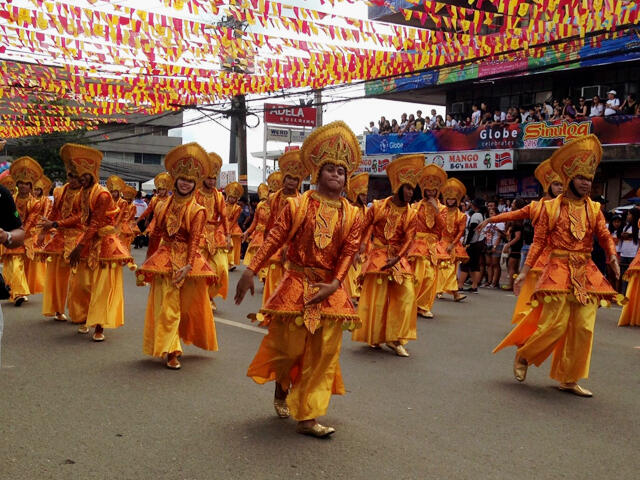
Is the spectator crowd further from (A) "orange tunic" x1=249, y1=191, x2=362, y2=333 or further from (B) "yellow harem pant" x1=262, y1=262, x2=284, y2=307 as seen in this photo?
(A) "orange tunic" x1=249, y1=191, x2=362, y2=333

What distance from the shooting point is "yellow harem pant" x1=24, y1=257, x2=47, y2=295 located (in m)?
10.6

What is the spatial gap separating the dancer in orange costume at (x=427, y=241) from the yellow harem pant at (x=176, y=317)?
3787mm

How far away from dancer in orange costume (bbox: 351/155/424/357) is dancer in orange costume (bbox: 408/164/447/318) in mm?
1856

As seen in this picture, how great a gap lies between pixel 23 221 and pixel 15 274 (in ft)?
3.05

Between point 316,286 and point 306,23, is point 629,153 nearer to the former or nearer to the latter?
point 306,23

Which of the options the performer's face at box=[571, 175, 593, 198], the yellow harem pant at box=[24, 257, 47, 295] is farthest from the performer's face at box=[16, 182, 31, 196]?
the performer's face at box=[571, 175, 593, 198]

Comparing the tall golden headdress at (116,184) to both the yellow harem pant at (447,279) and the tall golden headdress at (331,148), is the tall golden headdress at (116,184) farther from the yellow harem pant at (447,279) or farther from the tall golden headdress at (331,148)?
the tall golden headdress at (331,148)

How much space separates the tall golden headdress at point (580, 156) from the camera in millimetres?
6062

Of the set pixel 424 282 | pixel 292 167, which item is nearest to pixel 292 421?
pixel 292 167

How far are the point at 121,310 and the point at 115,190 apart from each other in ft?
29.0

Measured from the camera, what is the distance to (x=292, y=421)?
495 cm

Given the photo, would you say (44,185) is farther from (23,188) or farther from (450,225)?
(450,225)

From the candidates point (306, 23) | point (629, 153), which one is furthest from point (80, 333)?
point (629, 153)

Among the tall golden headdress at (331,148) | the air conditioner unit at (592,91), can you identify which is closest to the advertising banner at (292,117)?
the air conditioner unit at (592,91)
